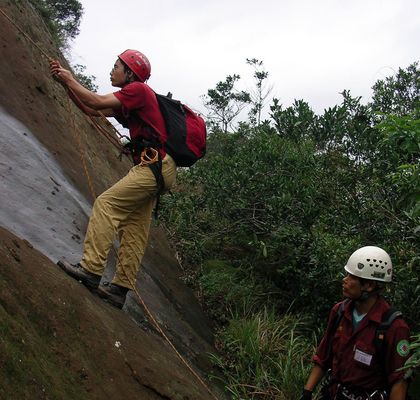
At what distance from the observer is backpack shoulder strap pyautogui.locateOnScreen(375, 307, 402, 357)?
12.3ft

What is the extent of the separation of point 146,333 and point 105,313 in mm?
854

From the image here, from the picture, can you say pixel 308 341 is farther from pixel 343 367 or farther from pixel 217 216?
pixel 343 367

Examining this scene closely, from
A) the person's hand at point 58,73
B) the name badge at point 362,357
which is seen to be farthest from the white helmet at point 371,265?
the person's hand at point 58,73

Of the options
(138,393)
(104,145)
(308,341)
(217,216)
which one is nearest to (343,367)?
(138,393)

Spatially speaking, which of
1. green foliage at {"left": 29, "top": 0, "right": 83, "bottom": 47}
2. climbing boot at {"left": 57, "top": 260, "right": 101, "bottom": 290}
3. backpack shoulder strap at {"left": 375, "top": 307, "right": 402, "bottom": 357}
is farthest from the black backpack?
green foliage at {"left": 29, "top": 0, "right": 83, "bottom": 47}

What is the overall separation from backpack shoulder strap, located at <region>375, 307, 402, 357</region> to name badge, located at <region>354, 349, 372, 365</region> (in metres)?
0.08

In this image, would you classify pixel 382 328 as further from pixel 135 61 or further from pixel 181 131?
pixel 135 61

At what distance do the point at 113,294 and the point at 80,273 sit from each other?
0.62 metres

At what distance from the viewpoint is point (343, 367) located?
3973 mm

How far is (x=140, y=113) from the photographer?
5324 mm

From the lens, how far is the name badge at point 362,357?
3799mm

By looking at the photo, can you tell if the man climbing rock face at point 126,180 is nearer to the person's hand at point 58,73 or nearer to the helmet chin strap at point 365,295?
the person's hand at point 58,73

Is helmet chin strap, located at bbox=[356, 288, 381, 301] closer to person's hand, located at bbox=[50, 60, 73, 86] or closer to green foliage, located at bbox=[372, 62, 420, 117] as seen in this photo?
person's hand, located at bbox=[50, 60, 73, 86]

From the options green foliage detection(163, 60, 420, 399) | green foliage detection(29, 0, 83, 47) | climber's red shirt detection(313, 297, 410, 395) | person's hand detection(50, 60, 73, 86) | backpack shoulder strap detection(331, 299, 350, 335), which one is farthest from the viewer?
green foliage detection(29, 0, 83, 47)
